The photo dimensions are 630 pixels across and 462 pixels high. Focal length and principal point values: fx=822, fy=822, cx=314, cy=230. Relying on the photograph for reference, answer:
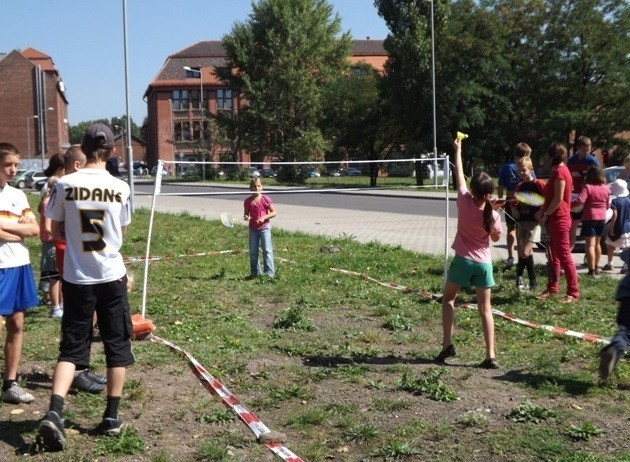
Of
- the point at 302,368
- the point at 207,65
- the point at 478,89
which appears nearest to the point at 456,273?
the point at 302,368

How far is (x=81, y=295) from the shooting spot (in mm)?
5211

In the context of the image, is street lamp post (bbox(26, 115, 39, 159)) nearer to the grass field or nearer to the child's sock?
the grass field

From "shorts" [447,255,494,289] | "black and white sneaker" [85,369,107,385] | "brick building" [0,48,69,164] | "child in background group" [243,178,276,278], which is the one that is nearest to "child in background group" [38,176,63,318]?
"black and white sneaker" [85,369,107,385]

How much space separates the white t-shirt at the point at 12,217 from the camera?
5895mm

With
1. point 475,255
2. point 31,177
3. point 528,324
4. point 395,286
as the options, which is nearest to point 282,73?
point 31,177

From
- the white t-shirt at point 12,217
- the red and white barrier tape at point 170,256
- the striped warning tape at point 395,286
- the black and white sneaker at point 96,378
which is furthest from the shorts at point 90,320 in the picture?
the red and white barrier tape at point 170,256

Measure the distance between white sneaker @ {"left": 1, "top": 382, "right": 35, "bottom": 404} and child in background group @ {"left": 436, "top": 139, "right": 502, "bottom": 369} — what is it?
341cm

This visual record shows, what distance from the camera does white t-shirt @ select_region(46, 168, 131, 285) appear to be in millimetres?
5160

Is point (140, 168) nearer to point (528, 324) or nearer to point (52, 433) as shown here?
point (528, 324)

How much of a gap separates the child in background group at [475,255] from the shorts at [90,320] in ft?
9.90

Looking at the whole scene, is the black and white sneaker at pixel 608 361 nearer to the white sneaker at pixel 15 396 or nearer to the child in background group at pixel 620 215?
the white sneaker at pixel 15 396

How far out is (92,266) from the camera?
519cm

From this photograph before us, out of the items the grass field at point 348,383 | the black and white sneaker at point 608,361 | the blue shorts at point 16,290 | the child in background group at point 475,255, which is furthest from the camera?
the child in background group at point 475,255

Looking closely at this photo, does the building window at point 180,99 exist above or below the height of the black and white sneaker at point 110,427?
above
